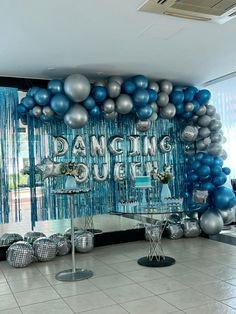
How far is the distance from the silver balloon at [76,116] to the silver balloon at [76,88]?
12 centimetres

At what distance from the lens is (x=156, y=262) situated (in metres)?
4.23

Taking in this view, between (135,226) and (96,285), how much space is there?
2135mm

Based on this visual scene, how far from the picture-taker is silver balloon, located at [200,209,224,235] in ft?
17.2

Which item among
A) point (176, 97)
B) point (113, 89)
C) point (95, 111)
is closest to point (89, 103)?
point (95, 111)

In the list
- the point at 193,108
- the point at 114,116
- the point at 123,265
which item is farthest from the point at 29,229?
the point at 193,108

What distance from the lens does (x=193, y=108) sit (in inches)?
211

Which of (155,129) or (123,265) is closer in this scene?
(123,265)

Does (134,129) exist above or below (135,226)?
above

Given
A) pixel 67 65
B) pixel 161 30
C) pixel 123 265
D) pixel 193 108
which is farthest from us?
pixel 193 108

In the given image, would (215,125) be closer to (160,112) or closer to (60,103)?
(160,112)

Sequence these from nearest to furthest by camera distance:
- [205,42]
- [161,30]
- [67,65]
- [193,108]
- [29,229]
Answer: [161,30] < [205,42] < [67,65] < [29,229] < [193,108]

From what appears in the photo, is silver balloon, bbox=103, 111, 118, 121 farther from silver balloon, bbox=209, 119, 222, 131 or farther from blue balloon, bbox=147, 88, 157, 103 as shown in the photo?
silver balloon, bbox=209, 119, 222, 131

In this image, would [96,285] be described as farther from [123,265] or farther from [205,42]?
[205,42]

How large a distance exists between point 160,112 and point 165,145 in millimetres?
665
